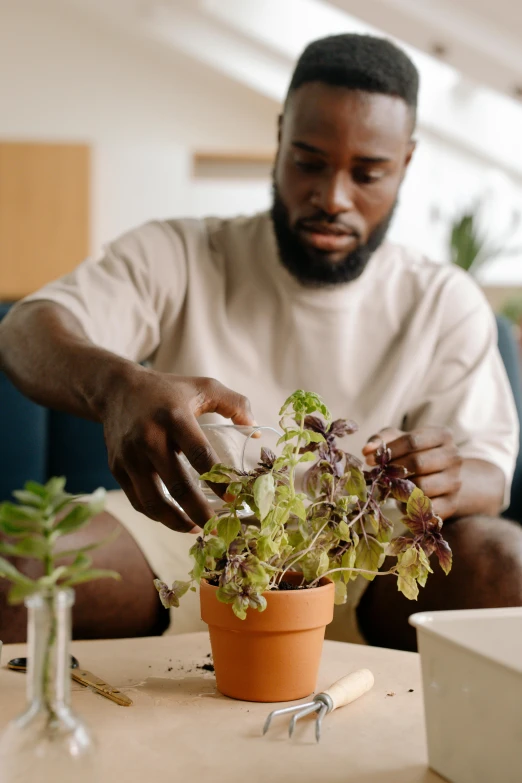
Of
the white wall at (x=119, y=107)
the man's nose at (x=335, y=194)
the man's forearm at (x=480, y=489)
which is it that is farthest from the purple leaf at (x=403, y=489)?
the white wall at (x=119, y=107)

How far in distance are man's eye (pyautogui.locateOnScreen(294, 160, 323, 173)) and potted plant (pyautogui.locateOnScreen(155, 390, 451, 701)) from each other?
805 millimetres

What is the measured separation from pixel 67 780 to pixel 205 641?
1.72ft

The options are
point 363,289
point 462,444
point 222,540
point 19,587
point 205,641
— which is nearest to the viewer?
point 19,587

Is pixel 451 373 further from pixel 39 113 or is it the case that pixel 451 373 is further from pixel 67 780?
pixel 39 113

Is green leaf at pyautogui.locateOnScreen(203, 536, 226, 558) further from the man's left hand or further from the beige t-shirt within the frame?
the beige t-shirt

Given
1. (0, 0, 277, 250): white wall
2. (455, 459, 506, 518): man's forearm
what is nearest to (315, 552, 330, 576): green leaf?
(455, 459, 506, 518): man's forearm

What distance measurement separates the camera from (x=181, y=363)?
1.56m

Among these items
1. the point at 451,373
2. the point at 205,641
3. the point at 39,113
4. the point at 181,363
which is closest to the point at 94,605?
the point at 205,641

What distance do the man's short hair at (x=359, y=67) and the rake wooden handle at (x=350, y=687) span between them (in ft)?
3.29

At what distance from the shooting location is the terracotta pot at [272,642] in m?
0.76

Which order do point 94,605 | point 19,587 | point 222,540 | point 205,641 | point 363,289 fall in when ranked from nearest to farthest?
1. point 19,587
2. point 222,540
3. point 205,641
4. point 94,605
5. point 363,289

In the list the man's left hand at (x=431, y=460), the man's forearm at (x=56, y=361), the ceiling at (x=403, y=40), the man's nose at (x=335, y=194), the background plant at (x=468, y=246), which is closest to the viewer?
the man's forearm at (x=56, y=361)

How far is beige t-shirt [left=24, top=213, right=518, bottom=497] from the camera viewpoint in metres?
1.54

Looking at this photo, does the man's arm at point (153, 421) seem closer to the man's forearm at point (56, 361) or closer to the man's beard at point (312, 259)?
the man's forearm at point (56, 361)
